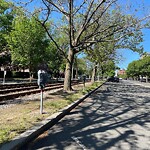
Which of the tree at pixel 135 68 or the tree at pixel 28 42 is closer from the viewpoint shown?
the tree at pixel 28 42

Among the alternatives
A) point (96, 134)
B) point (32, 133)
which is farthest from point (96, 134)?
point (32, 133)

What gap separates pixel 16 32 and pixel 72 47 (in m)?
25.5

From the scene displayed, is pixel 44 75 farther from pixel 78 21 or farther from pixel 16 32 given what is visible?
pixel 16 32

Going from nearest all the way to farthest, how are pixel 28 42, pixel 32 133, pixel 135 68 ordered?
pixel 32 133 < pixel 28 42 < pixel 135 68

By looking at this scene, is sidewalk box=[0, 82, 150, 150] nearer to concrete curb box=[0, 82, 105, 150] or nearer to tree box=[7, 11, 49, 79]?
concrete curb box=[0, 82, 105, 150]

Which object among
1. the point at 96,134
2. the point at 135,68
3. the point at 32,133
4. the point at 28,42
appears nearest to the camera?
the point at 32,133

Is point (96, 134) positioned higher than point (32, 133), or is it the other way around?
point (32, 133)

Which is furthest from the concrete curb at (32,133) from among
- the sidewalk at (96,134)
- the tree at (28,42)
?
the tree at (28,42)

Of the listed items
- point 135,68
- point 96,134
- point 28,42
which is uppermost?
point 28,42

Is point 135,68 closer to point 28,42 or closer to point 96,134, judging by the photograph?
point 28,42

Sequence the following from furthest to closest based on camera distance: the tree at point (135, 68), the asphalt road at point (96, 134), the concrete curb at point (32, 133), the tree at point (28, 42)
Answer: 1. the tree at point (135, 68)
2. the tree at point (28, 42)
3. the asphalt road at point (96, 134)
4. the concrete curb at point (32, 133)

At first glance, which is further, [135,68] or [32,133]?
[135,68]

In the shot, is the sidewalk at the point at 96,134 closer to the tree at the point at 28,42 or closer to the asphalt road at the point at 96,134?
the asphalt road at the point at 96,134

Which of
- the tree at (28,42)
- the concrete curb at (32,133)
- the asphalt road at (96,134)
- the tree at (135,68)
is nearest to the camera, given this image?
the concrete curb at (32,133)
